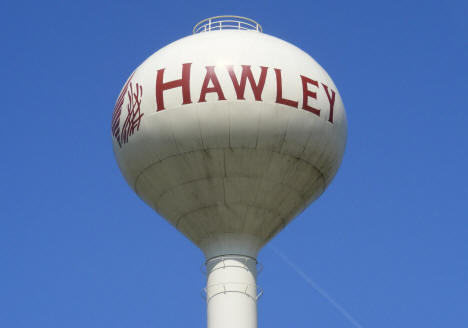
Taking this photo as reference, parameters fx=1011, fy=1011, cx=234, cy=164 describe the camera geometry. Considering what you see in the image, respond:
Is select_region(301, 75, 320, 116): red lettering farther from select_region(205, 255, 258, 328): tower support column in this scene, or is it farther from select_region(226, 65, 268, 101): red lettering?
select_region(205, 255, 258, 328): tower support column

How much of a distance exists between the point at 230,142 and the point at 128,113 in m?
2.80

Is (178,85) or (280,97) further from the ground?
(178,85)

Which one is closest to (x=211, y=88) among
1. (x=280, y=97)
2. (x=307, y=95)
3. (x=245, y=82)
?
(x=245, y=82)

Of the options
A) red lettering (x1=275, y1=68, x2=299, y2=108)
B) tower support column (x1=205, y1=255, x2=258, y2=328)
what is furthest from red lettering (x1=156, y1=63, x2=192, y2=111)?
tower support column (x1=205, y1=255, x2=258, y2=328)

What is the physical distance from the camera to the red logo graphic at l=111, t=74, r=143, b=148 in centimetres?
2459

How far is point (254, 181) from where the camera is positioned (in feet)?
80.1

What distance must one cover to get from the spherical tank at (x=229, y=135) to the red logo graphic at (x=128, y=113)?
3 centimetres

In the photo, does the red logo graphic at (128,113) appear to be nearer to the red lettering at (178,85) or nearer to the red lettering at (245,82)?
the red lettering at (178,85)

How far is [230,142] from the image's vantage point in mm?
23938

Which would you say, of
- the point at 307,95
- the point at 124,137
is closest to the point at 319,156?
the point at 307,95

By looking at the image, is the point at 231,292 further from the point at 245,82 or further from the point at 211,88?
the point at 245,82

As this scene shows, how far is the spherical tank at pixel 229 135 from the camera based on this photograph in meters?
23.8

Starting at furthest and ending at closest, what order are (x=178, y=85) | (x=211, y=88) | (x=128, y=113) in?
1. (x=128, y=113)
2. (x=178, y=85)
3. (x=211, y=88)

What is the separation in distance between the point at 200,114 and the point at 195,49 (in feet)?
6.55
